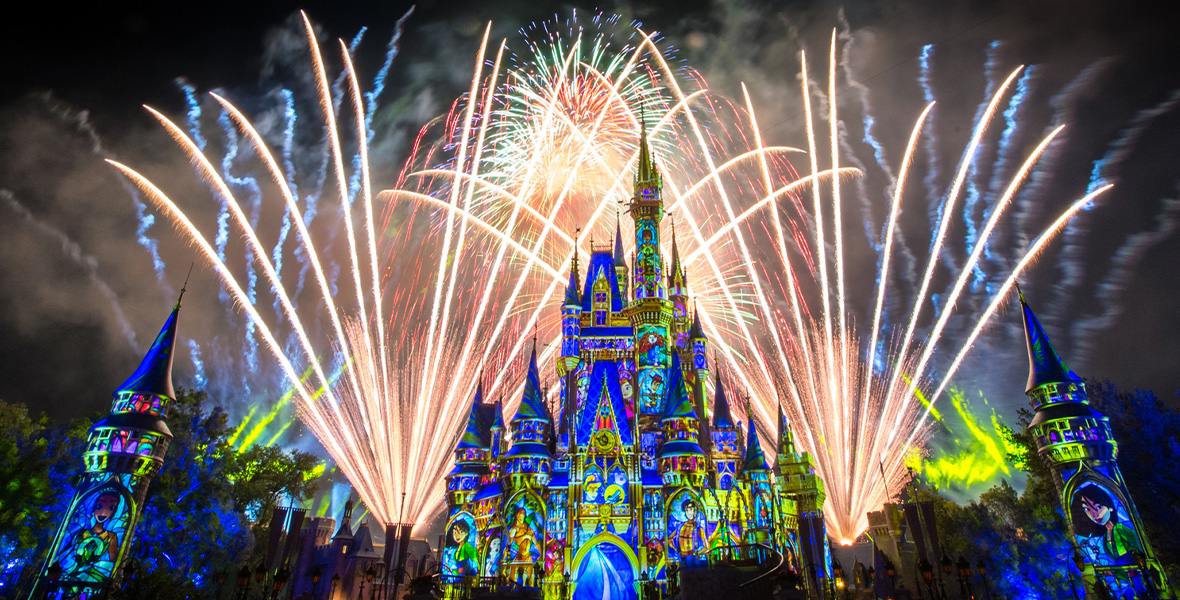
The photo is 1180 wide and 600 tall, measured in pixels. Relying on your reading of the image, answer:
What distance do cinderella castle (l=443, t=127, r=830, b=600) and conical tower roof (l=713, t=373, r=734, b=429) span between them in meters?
0.11

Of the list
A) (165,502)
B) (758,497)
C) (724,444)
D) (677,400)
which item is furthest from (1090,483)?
(165,502)

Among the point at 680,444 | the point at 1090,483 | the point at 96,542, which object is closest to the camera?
the point at 96,542

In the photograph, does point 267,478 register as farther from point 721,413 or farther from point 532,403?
point 721,413

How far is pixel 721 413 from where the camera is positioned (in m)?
44.9

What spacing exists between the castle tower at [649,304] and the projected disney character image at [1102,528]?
24153mm

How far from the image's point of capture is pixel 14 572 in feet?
102

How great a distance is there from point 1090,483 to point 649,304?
29148 mm

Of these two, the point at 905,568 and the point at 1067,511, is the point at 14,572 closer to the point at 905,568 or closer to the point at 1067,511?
the point at 1067,511

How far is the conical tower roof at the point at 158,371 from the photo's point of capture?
→ 29906mm

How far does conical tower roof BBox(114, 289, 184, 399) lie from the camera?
98.1 feet

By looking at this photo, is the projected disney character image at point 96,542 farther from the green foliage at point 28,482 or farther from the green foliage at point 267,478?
the green foliage at point 267,478

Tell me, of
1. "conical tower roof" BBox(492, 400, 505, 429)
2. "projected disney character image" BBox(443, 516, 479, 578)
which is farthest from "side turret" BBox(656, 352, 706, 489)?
"projected disney character image" BBox(443, 516, 479, 578)

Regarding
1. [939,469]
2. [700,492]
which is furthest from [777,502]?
[939,469]

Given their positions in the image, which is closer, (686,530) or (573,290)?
(686,530)
